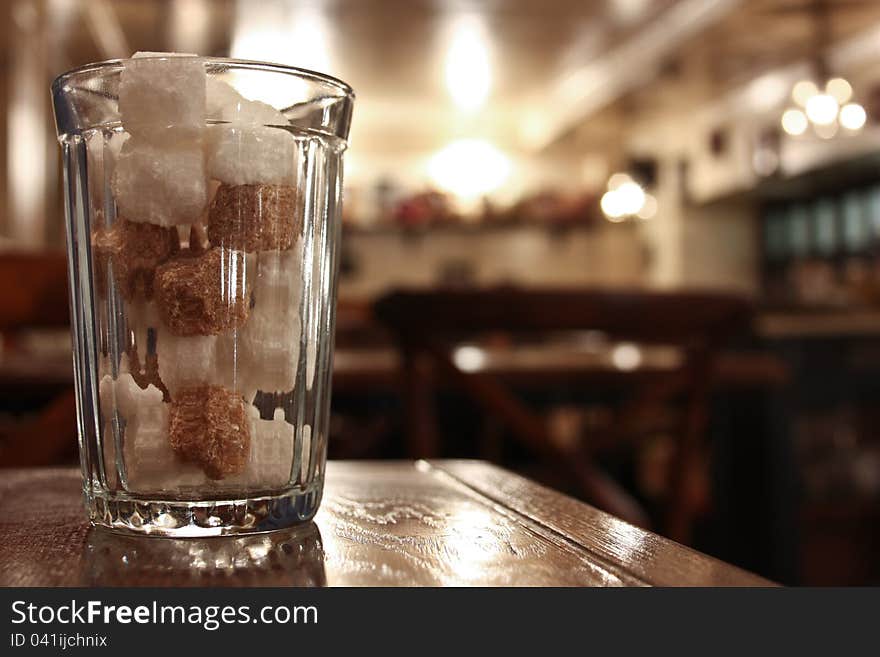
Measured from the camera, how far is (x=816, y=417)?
11.5 ft

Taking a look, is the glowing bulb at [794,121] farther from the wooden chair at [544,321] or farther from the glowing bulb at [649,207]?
the wooden chair at [544,321]

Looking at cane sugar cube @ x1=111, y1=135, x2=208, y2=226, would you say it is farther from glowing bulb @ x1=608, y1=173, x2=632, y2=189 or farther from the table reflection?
glowing bulb @ x1=608, y1=173, x2=632, y2=189

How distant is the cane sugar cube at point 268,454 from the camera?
377 millimetres

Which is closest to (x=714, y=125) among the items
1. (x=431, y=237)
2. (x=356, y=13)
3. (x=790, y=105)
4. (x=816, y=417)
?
(x=790, y=105)

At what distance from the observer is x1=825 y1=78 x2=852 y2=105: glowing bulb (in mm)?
4727

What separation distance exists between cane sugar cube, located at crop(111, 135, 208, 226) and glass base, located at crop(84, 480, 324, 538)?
0.11 meters

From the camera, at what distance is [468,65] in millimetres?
5555

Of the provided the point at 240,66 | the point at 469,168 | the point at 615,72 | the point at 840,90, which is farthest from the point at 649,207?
the point at 240,66

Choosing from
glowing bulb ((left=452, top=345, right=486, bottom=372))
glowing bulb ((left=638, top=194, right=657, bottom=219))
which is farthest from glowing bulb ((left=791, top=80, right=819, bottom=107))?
glowing bulb ((left=452, top=345, right=486, bottom=372))

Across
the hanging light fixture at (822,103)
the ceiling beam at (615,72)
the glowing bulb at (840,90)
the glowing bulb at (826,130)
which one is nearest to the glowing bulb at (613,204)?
the ceiling beam at (615,72)

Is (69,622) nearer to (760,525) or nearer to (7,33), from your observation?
(760,525)

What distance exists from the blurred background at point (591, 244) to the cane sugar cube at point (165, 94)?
0.63m

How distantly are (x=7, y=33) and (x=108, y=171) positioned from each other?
4.37 m

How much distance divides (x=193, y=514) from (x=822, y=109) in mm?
4692
